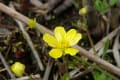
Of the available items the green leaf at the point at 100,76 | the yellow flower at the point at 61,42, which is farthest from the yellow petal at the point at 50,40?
the green leaf at the point at 100,76

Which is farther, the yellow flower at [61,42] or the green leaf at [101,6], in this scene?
the green leaf at [101,6]

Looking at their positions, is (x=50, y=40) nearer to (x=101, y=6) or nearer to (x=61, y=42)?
(x=61, y=42)

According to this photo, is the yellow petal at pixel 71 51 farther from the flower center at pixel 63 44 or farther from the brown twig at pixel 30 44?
the brown twig at pixel 30 44

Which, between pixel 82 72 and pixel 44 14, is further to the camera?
pixel 44 14

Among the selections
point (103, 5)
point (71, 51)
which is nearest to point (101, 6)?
point (103, 5)

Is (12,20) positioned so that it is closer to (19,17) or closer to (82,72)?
(19,17)

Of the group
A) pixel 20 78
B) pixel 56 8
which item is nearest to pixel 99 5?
pixel 56 8

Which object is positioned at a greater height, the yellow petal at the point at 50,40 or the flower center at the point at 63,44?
the yellow petal at the point at 50,40

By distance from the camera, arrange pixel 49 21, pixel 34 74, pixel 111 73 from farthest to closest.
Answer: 1. pixel 49 21
2. pixel 34 74
3. pixel 111 73
